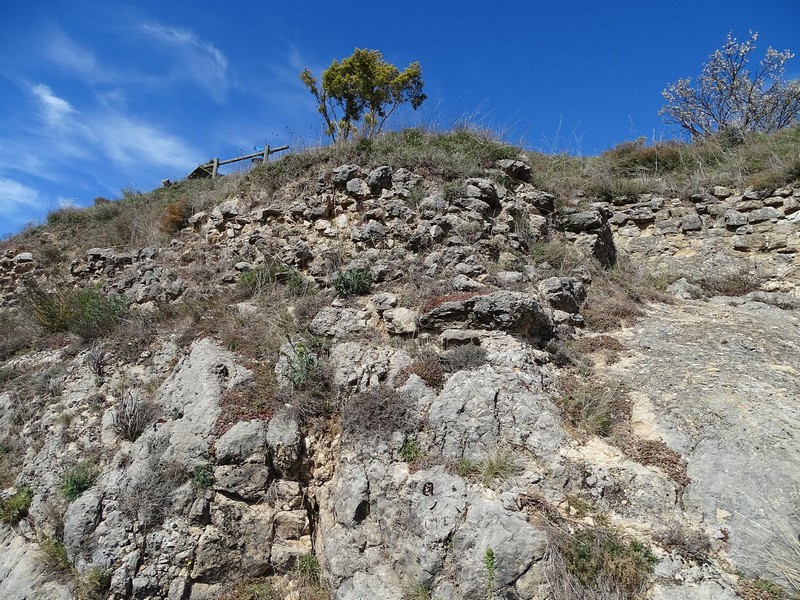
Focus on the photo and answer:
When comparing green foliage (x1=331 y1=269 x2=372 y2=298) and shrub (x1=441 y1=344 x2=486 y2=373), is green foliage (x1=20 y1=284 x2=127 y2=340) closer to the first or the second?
green foliage (x1=331 y1=269 x2=372 y2=298)

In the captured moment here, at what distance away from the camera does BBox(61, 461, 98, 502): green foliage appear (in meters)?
5.80

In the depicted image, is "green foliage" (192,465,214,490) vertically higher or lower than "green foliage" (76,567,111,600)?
higher

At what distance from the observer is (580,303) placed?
7594 millimetres

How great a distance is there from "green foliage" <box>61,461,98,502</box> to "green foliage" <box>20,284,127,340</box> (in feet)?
9.98

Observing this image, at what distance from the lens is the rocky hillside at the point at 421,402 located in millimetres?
4164

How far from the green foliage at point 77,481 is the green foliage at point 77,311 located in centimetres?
304

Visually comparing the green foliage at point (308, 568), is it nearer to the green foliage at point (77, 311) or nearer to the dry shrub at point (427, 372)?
the dry shrub at point (427, 372)

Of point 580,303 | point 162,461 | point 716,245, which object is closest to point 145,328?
point 162,461

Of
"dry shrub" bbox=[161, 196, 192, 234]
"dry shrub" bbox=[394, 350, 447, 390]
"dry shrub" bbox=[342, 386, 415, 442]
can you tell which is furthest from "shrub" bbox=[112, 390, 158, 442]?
"dry shrub" bbox=[161, 196, 192, 234]

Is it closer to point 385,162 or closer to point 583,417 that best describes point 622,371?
point 583,417

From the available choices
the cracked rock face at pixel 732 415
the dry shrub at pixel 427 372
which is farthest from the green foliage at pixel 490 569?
the dry shrub at pixel 427 372

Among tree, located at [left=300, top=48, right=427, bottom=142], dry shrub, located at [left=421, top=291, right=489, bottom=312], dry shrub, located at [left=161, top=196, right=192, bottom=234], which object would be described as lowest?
dry shrub, located at [left=421, top=291, right=489, bottom=312]

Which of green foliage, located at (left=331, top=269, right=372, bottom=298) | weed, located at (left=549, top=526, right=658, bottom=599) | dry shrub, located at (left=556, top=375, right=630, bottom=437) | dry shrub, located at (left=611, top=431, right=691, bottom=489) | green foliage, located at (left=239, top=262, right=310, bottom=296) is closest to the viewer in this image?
weed, located at (left=549, top=526, right=658, bottom=599)

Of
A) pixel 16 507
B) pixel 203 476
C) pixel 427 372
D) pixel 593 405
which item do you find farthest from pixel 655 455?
pixel 16 507
